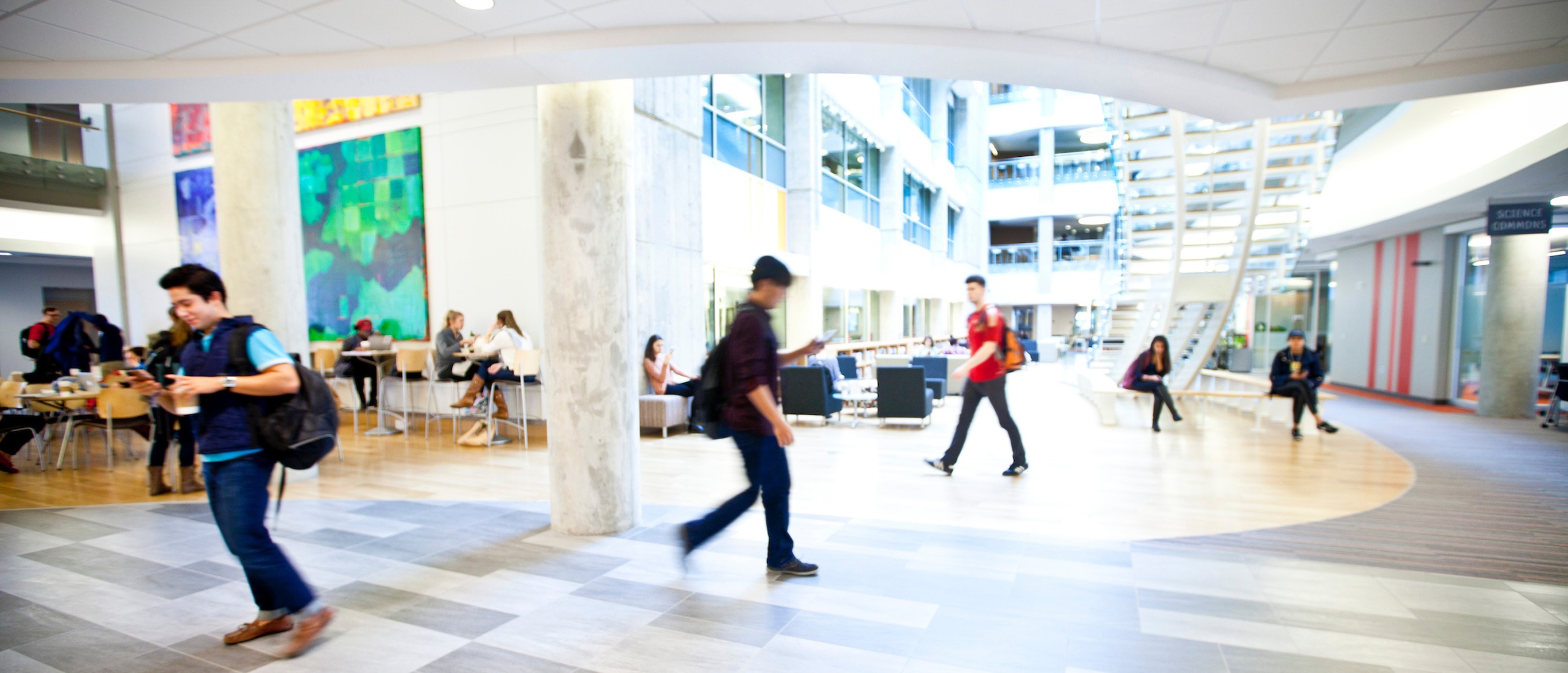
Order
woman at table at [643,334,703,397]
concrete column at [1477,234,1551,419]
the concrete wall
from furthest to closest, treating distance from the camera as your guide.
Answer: the concrete wall → concrete column at [1477,234,1551,419] → woman at table at [643,334,703,397]

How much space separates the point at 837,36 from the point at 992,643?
2.88m

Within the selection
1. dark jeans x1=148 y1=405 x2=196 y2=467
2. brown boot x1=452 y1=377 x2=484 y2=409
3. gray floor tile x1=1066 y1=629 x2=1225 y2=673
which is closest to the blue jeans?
gray floor tile x1=1066 y1=629 x2=1225 y2=673

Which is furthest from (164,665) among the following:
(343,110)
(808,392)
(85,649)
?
(343,110)

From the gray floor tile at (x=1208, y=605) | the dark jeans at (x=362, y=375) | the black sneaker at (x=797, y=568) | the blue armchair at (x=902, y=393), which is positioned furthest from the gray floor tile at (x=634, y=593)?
the dark jeans at (x=362, y=375)

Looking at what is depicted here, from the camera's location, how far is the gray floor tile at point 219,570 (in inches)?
135

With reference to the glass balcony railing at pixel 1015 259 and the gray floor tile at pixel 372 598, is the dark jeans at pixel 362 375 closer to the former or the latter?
the gray floor tile at pixel 372 598

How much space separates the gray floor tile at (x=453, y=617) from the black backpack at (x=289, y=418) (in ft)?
2.77

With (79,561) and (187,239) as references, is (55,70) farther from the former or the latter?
(187,239)

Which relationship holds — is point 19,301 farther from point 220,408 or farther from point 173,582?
point 220,408

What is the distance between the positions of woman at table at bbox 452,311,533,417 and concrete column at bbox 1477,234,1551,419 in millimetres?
13850

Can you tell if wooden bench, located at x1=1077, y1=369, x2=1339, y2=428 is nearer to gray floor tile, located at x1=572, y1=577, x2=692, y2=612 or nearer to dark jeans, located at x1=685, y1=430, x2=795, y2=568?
dark jeans, located at x1=685, y1=430, x2=795, y2=568

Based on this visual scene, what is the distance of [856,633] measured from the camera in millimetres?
2725

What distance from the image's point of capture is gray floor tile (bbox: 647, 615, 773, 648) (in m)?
2.68

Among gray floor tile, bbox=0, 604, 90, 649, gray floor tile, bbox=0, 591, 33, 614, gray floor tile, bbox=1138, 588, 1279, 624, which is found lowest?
gray floor tile, bbox=0, 591, 33, 614
